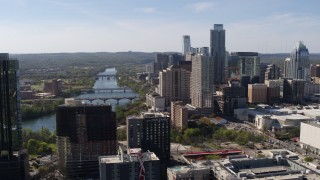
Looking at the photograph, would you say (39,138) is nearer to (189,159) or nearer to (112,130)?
(112,130)

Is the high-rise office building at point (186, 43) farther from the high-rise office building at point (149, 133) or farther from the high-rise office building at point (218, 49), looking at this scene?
the high-rise office building at point (149, 133)

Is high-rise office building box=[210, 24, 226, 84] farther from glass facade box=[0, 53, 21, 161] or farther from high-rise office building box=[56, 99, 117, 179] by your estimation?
glass facade box=[0, 53, 21, 161]

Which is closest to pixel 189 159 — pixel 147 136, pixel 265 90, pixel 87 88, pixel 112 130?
pixel 147 136

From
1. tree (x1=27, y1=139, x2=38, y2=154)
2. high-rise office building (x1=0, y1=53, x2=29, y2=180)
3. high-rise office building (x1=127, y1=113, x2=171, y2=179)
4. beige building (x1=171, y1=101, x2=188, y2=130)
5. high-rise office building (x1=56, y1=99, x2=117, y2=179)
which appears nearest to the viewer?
high-rise office building (x1=0, y1=53, x2=29, y2=180)


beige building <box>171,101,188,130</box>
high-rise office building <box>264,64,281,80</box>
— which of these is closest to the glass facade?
beige building <box>171,101,188,130</box>

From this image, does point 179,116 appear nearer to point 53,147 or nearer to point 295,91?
point 53,147

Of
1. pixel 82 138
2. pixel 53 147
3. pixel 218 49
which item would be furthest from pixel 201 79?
pixel 82 138
